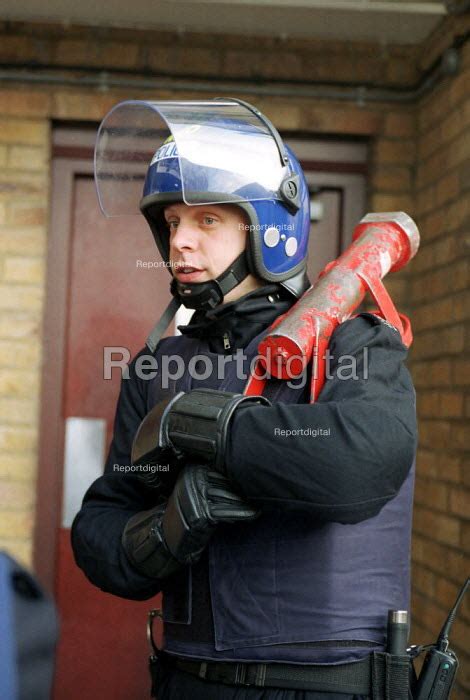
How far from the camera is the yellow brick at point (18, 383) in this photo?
343 centimetres

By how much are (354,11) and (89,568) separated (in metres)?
2.35

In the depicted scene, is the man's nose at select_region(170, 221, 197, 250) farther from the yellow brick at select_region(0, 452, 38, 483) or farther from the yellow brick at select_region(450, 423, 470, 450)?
the yellow brick at select_region(0, 452, 38, 483)

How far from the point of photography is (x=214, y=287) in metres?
1.91

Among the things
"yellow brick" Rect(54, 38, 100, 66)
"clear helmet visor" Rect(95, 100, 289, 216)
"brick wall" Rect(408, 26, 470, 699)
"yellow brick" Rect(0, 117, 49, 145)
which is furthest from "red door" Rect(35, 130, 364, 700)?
"clear helmet visor" Rect(95, 100, 289, 216)

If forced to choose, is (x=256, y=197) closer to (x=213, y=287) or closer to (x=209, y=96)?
(x=213, y=287)

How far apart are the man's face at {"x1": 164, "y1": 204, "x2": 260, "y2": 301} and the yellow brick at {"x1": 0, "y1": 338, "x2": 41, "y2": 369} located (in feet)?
5.32

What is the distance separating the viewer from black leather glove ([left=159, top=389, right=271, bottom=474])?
5.15 ft

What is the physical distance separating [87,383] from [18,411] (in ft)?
0.98

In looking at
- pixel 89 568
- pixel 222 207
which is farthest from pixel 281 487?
pixel 222 207

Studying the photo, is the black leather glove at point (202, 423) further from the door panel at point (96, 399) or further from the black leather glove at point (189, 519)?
the door panel at point (96, 399)

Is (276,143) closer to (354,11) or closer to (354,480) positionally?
(354,480)

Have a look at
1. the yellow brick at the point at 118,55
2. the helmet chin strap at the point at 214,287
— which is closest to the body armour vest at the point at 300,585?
the helmet chin strap at the point at 214,287

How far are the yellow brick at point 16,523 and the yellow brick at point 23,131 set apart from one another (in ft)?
4.75

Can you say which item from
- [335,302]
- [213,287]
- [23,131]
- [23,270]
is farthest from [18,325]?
[335,302]
